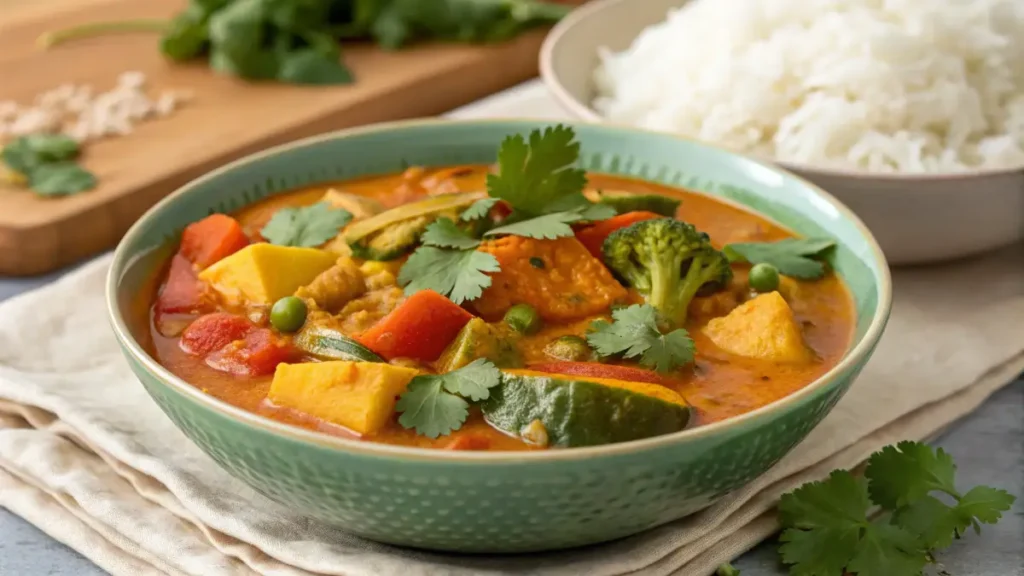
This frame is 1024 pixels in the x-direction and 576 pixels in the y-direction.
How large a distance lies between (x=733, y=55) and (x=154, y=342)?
2472mm

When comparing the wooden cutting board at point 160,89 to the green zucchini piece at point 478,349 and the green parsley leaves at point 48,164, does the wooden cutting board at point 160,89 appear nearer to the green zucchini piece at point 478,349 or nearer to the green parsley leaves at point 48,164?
the green parsley leaves at point 48,164

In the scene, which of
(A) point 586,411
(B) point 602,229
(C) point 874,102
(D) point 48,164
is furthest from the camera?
(D) point 48,164

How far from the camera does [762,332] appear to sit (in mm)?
2918

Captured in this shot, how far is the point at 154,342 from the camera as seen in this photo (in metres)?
3.01

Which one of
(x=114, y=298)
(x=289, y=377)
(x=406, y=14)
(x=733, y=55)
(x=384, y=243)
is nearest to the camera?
(x=289, y=377)

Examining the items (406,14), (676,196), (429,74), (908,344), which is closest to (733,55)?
(676,196)

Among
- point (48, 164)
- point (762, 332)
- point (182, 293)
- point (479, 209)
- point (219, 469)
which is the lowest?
point (48, 164)

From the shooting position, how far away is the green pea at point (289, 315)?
→ 2920mm

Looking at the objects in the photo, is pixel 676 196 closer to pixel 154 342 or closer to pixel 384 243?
pixel 384 243

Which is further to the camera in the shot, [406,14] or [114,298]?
[406,14]

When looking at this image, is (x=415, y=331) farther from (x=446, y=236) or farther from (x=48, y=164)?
(x=48, y=164)

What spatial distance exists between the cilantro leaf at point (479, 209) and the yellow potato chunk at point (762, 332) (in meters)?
0.64

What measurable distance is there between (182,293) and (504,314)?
86cm

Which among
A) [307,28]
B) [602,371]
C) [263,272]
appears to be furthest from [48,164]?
[602,371]
